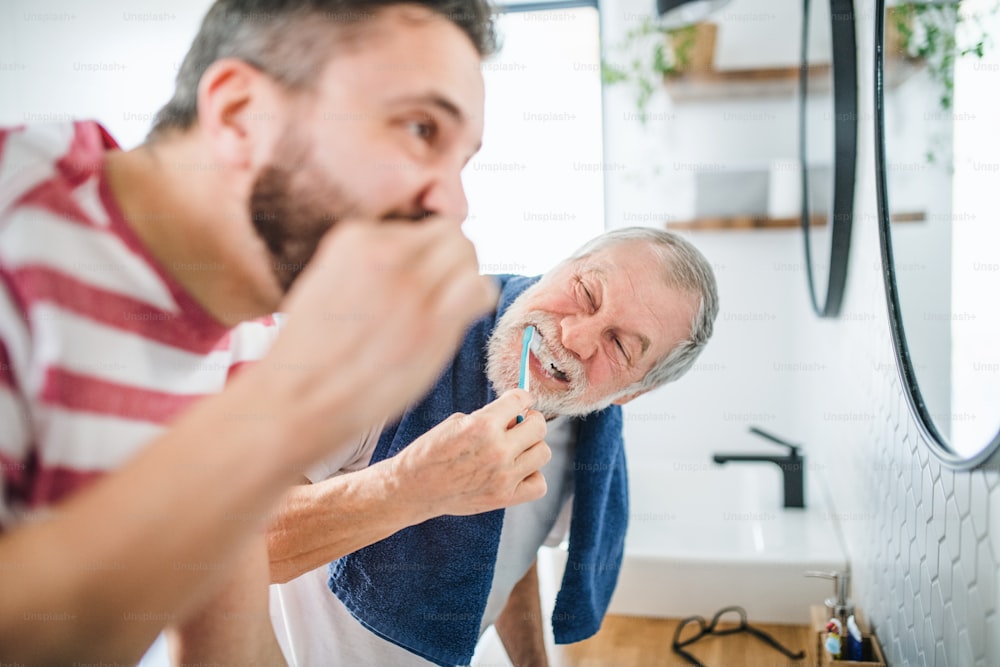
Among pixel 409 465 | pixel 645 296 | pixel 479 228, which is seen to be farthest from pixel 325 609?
pixel 479 228

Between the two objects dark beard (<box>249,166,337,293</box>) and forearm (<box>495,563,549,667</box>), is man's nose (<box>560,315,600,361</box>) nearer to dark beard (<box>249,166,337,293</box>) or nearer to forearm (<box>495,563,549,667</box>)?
forearm (<box>495,563,549,667</box>)

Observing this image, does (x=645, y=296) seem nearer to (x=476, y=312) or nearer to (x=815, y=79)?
(x=476, y=312)

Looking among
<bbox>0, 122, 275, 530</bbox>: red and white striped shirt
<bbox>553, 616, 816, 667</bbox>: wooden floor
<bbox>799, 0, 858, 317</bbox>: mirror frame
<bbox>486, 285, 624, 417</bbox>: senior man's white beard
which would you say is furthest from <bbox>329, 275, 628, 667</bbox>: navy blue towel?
<bbox>799, 0, 858, 317</bbox>: mirror frame

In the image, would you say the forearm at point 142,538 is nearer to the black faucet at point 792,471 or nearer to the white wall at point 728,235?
the black faucet at point 792,471

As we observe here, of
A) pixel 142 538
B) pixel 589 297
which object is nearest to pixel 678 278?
pixel 589 297

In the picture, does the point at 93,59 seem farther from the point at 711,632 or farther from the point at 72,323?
the point at 711,632

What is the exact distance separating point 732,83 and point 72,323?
5.13 ft

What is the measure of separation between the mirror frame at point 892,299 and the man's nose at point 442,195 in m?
0.38

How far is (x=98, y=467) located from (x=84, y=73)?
264 millimetres

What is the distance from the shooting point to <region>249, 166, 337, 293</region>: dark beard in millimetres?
259

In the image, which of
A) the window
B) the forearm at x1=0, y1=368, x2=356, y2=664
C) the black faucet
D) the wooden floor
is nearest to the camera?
the forearm at x1=0, y1=368, x2=356, y2=664

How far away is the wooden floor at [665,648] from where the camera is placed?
85 centimetres

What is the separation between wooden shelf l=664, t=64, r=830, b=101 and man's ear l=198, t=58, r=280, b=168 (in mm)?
1418

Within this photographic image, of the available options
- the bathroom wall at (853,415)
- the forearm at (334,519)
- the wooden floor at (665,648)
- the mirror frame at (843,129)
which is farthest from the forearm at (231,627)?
the mirror frame at (843,129)
